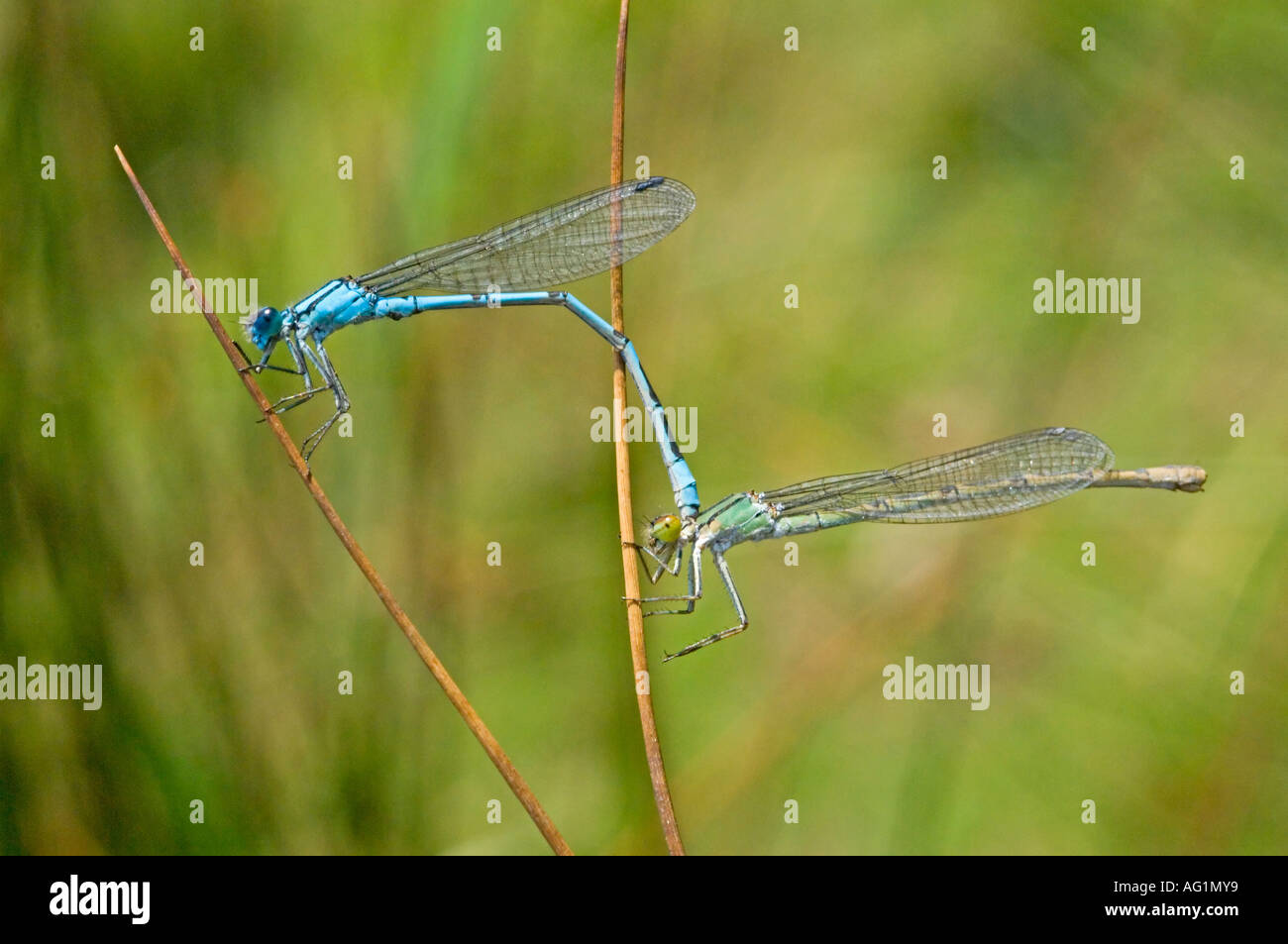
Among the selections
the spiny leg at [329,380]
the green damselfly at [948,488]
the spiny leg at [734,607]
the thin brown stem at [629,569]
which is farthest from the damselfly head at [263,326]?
the spiny leg at [734,607]

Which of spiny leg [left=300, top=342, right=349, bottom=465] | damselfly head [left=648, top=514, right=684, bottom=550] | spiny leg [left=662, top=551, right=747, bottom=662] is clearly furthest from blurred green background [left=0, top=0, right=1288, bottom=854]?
damselfly head [left=648, top=514, right=684, bottom=550]

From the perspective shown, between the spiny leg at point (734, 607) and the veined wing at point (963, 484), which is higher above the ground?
the veined wing at point (963, 484)

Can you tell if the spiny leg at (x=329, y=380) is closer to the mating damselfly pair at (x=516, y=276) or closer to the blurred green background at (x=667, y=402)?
the mating damselfly pair at (x=516, y=276)

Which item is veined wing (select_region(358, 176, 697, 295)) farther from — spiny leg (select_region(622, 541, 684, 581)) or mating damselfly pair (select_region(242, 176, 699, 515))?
spiny leg (select_region(622, 541, 684, 581))

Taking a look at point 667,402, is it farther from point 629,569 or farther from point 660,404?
point 629,569

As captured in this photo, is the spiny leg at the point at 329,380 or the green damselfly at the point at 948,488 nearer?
the spiny leg at the point at 329,380

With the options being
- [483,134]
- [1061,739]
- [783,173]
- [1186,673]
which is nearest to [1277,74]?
[783,173]

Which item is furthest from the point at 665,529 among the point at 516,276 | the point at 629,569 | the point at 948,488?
the point at 516,276
